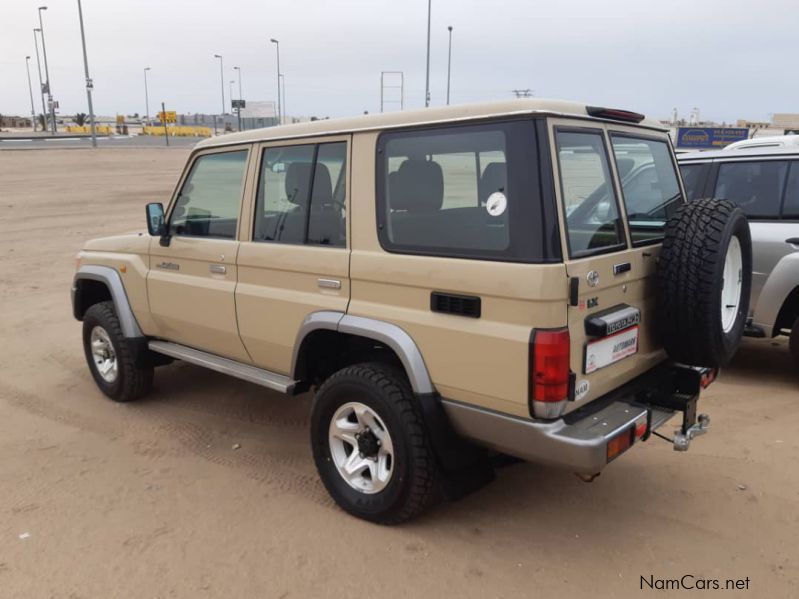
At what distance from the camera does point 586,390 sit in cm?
285

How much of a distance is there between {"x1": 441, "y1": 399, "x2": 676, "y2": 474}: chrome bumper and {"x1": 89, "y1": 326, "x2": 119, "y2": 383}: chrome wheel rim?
319cm

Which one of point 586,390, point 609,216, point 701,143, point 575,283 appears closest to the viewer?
point 575,283

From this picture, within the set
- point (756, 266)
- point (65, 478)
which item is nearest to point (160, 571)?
point (65, 478)

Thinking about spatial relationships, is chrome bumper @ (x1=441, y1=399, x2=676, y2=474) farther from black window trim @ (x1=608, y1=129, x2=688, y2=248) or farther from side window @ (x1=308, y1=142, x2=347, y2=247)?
side window @ (x1=308, y1=142, x2=347, y2=247)

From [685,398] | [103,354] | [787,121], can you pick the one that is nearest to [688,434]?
[685,398]

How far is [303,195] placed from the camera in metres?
3.62

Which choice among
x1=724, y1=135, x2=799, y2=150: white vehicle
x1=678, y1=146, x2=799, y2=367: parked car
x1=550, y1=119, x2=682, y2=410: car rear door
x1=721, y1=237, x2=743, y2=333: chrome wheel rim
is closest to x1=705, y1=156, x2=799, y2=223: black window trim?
x1=678, y1=146, x2=799, y2=367: parked car

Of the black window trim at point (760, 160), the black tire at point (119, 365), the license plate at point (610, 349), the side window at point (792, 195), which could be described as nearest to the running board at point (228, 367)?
the black tire at point (119, 365)

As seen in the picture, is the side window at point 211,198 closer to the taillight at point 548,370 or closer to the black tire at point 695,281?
the taillight at point 548,370

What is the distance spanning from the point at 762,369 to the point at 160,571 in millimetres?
4998

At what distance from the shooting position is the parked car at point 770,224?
16.7ft

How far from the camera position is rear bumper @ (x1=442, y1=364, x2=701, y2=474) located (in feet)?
8.70

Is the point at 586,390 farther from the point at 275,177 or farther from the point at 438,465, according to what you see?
the point at 275,177

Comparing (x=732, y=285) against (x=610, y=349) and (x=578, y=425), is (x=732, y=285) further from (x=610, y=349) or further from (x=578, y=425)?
(x=578, y=425)
